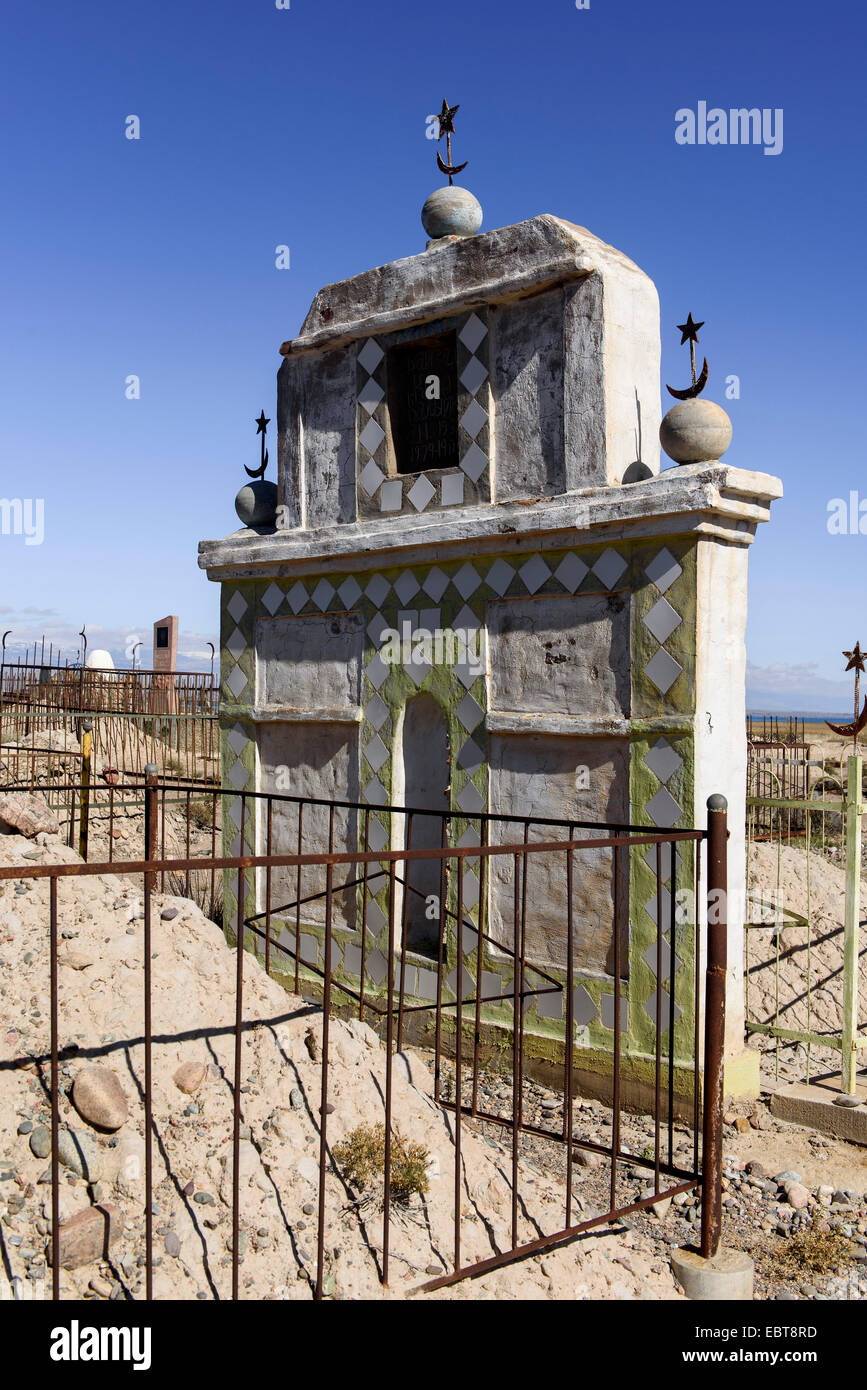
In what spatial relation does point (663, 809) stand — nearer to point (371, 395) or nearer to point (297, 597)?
point (297, 597)

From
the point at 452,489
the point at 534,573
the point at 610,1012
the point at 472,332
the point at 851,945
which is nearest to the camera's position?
the point at 851,945

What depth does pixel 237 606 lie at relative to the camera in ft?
33.1

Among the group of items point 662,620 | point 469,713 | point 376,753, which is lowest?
point 376,753

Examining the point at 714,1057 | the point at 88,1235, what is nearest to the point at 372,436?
the point at 714,1057

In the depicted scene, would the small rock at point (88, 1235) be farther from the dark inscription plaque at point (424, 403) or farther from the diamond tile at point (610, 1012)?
the dark inscription plaque at point (424, 403)

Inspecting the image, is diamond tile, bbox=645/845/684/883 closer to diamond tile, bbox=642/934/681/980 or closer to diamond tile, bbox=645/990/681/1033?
diamond tile, bbox=642/934/681/980

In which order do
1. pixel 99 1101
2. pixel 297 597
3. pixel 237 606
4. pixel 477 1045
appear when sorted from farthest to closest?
pixel 237 606 → pixel 297 597 → pixel 477 1045 → pixel 99 1101

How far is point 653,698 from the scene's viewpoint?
22.4 feet

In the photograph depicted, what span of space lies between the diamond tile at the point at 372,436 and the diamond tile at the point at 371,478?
0.12m

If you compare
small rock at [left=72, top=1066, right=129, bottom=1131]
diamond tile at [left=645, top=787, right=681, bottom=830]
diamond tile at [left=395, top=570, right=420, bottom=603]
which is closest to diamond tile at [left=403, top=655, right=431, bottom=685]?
diamond tile at [left=395, top=570, right=420, bottom=603]

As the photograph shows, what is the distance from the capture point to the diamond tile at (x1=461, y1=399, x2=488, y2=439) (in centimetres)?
798

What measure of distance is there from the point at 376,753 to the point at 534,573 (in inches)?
81.8

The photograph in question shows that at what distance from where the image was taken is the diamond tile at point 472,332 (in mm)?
8000
